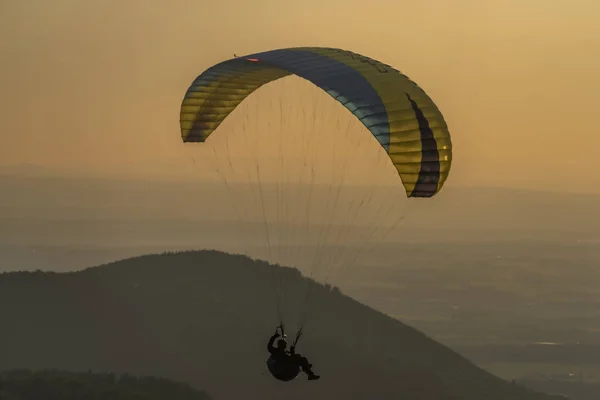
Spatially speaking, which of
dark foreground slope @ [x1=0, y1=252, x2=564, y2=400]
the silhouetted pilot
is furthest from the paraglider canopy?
dark foreground slope @ [x1=0, y1=252, x2=564, y2=400]

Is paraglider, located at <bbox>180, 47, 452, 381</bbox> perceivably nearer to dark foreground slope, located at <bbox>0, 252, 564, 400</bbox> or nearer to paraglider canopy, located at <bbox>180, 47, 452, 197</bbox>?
paraglider canopy, located at <bbox>180, 47, 452, 197</bbox>

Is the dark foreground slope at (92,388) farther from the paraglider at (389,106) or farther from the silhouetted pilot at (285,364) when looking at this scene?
the paraglider at (389,106)

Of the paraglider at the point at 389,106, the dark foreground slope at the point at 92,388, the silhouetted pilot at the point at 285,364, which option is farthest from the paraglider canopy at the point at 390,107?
the dark foreground slope at the point at 92,388

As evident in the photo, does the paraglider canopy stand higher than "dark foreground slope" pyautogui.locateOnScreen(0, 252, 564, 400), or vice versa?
the paraglider canopy

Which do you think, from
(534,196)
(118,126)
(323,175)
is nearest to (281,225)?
(323,175)

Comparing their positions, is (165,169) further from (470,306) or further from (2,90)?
(470,306)

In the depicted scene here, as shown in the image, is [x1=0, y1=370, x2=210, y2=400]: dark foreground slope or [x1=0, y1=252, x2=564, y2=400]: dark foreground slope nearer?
[x1=0, y1=252, x2=564, y2=400]: dark foreground slope
